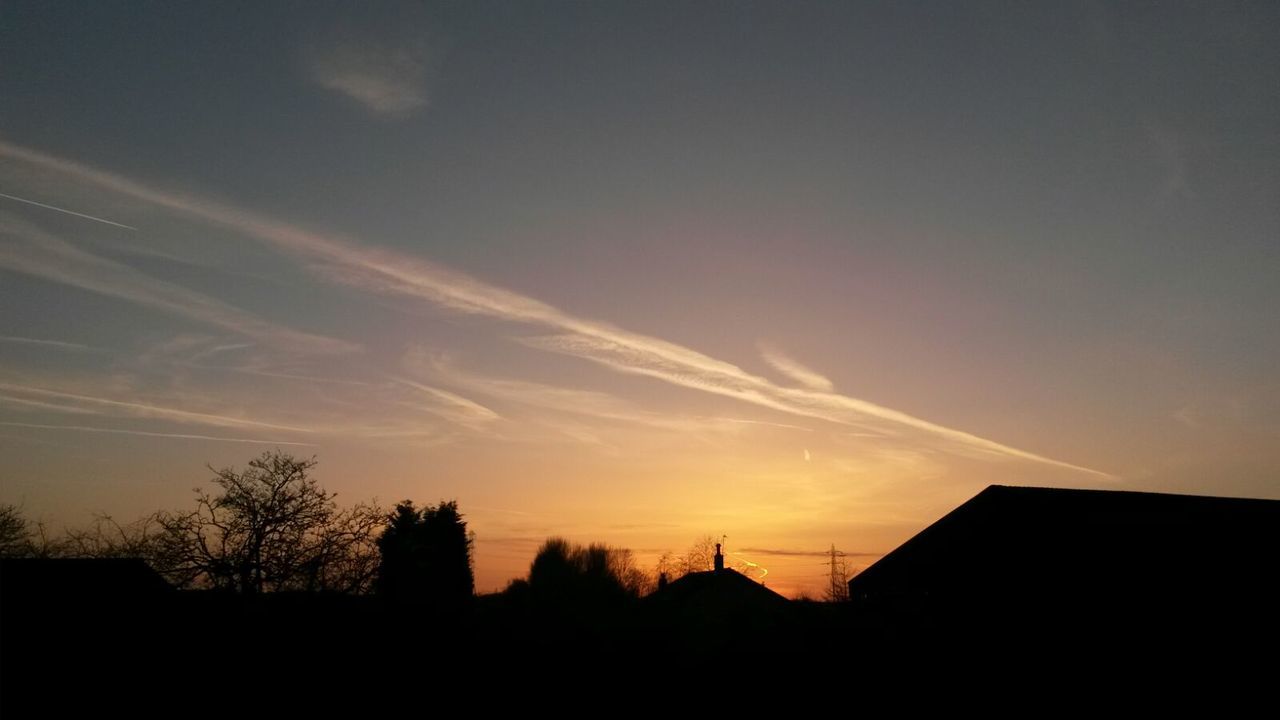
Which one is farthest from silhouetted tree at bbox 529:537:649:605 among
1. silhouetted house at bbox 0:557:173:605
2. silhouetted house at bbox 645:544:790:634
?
silhouetted house at bbox 0:557:173:605

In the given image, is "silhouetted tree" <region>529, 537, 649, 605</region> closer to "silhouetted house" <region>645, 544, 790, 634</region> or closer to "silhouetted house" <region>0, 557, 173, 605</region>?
"silhouetted house" <region>645, 544, 790, 634</region>

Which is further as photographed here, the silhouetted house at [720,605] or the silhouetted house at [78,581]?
the silhouetted house at [720,605]

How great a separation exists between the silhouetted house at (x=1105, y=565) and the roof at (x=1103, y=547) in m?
0.03

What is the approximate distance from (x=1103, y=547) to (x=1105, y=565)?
1.77 feet

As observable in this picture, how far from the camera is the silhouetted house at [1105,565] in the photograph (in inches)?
741

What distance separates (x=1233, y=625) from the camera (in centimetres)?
1838

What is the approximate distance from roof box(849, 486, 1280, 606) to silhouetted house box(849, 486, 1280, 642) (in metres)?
0.03

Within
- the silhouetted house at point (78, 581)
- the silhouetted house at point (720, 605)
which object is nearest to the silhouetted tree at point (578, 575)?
the silhouetted house at point (720, 605)

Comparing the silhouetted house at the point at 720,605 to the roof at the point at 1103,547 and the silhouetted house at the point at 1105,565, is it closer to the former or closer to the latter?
the silhouetted house at the point at 1105,565

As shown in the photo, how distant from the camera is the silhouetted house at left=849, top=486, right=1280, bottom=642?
1881 cm

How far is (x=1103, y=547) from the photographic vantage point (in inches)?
786

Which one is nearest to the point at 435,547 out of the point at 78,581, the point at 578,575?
the point at 578,575

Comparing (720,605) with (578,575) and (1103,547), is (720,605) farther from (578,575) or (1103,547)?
(1103,547)

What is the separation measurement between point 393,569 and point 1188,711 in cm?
3817
